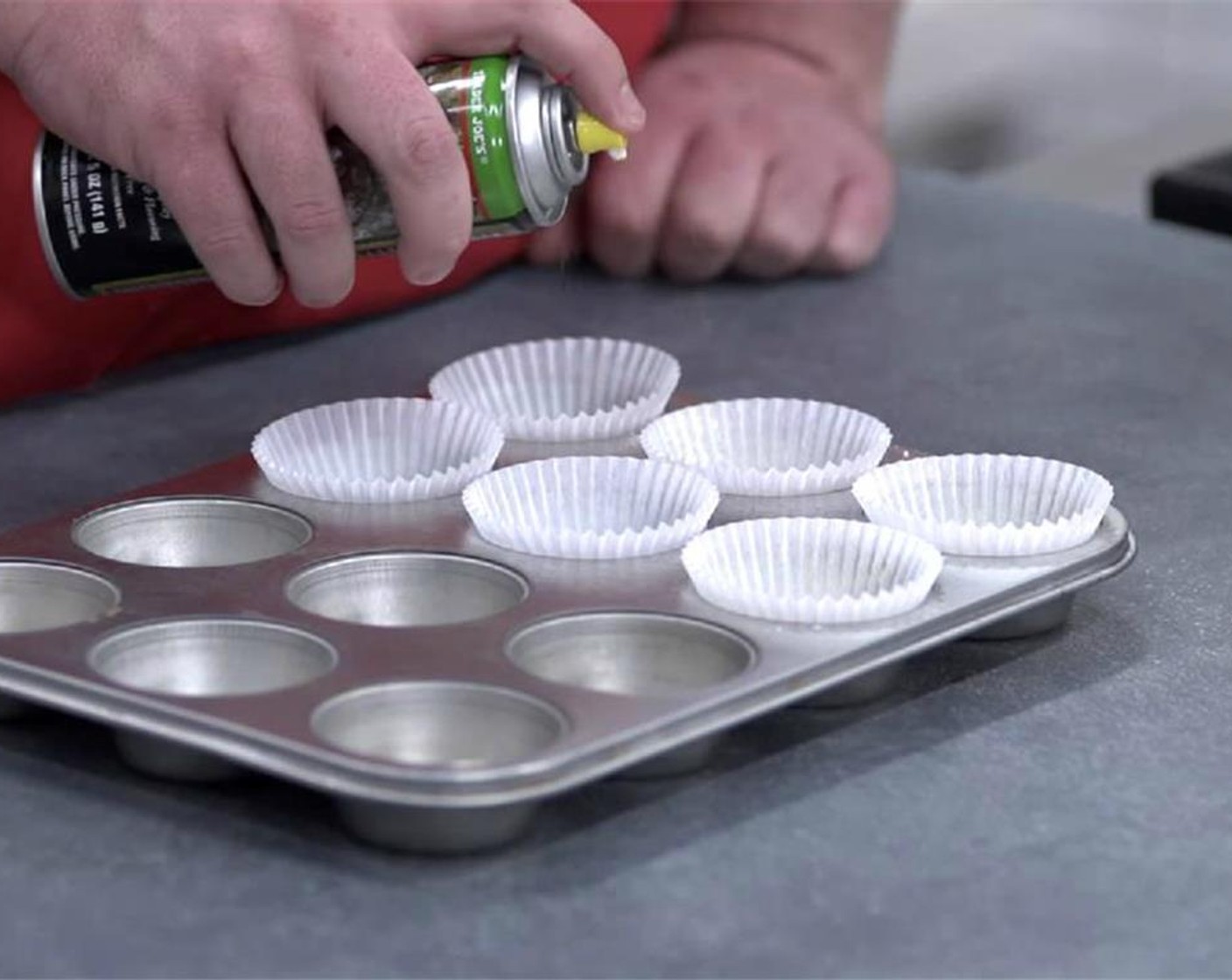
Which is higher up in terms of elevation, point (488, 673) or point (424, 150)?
point (424, 150)

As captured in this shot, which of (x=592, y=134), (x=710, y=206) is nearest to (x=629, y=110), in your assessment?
(x=592, y=134)

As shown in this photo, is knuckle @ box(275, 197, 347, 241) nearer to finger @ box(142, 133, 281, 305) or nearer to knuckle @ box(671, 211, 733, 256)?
finger @ box(142, 133, 281, 305)

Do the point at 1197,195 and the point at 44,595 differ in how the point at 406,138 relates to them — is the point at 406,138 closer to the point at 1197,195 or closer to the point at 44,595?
the point at 44,595

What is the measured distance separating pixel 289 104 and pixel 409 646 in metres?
0.30

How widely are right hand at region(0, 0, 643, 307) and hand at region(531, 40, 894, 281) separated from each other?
0.38 metres

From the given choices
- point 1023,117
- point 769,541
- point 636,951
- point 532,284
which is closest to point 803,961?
point 636,951

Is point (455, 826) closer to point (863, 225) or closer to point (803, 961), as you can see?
point (803, 961)

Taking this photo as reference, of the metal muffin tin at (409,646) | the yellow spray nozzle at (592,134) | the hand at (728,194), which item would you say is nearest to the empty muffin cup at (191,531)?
the metal muffin tin at (409,646)

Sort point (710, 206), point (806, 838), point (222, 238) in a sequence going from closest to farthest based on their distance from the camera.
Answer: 1. point (806, 838)
2. point (222, 238)
3. point (710, 206)

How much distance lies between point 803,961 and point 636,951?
0.18ft

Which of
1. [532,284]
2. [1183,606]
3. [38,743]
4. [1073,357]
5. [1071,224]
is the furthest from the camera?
[1071,224]

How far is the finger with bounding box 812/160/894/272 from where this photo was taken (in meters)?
1.50

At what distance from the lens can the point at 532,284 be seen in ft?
4.96

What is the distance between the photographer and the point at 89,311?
Answer: 127 centimetres
